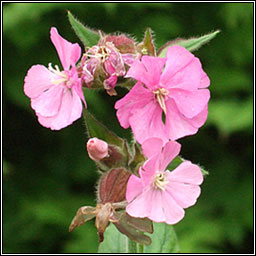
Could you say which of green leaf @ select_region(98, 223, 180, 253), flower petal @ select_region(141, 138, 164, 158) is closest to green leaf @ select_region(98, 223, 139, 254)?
green leaf @ select_region(98, 223, 180, 253)

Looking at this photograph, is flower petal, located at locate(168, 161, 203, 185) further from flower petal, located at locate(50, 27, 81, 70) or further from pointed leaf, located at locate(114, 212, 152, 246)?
flower petal, located at locate(50, 27, 81, 70)

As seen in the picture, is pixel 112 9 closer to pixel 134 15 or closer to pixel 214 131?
pixel 134 15

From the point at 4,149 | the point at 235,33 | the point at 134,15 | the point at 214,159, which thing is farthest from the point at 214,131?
the point at 4,149

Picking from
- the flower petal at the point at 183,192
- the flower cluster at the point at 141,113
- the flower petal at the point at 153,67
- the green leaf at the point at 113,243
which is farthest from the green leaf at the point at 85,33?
the green leaf at the point at 113,243

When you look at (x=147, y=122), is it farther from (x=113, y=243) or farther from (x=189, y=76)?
(x=113, y=243)

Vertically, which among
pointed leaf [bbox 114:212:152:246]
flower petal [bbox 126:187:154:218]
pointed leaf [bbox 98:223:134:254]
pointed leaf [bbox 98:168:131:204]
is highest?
pointed leaf [bbox 98:168:131:204]

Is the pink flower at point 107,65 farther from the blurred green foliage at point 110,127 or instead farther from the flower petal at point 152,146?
the blurred green foliage at point 110,127
